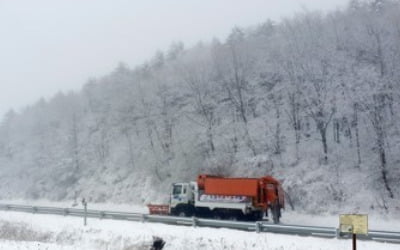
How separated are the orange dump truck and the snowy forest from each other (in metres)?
6.89

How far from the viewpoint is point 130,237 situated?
923 inches

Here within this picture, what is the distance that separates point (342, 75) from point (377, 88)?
4.84 metres

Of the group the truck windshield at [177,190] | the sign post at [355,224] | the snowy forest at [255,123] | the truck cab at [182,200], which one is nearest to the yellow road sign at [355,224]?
the sign post at [355,224]

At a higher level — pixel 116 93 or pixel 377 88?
pixel 116 93

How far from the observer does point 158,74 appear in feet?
207

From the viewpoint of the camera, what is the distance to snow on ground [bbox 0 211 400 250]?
717 inches

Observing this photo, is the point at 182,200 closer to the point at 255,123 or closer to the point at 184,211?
the point at 184,211

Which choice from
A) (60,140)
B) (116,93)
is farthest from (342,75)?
(60,140)

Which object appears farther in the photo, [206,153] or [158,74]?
[158,74]

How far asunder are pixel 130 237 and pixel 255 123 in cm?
2702

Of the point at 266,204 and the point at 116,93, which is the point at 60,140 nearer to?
the point at 116,93

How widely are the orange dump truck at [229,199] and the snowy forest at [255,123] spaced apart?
22.6 ft

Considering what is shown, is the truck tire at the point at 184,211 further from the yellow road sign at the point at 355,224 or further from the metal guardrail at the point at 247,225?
the yellow road sign at the point at 355,224

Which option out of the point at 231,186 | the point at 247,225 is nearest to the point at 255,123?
the point at 231,186
